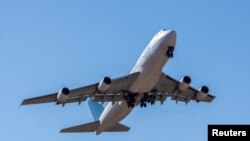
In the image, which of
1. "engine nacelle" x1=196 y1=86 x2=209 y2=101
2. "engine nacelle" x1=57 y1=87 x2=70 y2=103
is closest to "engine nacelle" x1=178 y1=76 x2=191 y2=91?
"engine nacelle" x1=196 y1=86 x2=209 y2=101

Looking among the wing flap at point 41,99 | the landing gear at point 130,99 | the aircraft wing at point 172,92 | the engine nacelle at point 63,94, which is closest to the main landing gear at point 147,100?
the aircraft wing at point 172,92

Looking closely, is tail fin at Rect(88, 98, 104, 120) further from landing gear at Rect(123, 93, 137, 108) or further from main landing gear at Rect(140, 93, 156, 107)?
main landing gear at Rect(140, 93, 156, 107)

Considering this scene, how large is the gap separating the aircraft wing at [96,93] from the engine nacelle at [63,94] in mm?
776

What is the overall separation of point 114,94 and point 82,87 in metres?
4.16

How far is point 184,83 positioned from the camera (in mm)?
43281

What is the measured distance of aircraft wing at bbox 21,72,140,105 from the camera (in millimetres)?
40406

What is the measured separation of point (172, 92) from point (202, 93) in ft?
8.94

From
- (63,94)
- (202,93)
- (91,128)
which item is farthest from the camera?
(91,128)

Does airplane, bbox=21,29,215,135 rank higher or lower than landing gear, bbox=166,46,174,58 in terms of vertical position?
lower

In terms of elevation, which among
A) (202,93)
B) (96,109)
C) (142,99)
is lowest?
(96,109)

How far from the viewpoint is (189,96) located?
4728cm

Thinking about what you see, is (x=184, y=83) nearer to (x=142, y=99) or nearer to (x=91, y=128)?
(x=142, y=99)

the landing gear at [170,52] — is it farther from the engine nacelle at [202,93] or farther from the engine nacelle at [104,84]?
the engine nacelle at [202,93]

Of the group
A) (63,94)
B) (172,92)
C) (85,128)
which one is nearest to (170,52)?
(172,92)
